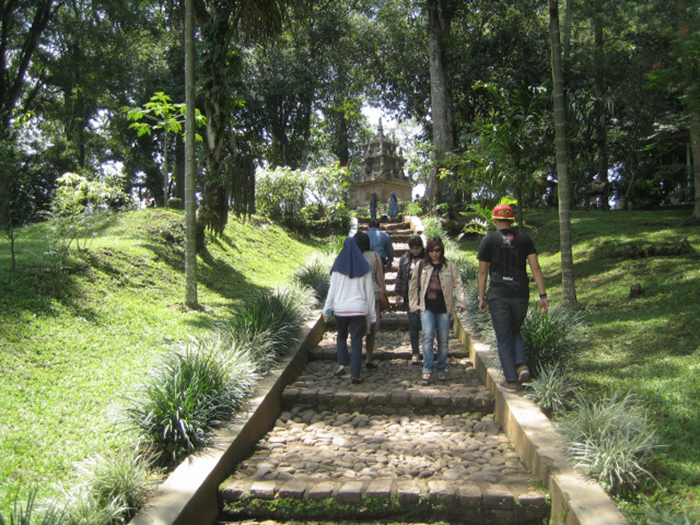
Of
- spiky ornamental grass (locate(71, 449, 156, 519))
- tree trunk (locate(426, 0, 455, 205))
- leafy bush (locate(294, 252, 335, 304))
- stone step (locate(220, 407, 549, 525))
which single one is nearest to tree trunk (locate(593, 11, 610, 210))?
tree trunk (locate(426, 0, 455, 205))

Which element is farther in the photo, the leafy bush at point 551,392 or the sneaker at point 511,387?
the sneaker at point 511,387

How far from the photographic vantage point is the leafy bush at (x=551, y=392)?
4.90m

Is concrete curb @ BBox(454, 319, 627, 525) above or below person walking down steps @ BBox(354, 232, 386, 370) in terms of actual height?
below

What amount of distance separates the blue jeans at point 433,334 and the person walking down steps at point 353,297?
584 mm

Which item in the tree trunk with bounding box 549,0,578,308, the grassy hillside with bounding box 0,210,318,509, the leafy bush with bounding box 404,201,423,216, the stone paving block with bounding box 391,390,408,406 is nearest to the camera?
the grassy hillside with bounding box 0,210,318,509

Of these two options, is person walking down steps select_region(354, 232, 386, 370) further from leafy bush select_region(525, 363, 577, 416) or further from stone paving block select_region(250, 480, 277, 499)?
stone paving block select_region(250, 480, 277, 499)

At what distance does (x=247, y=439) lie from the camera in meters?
4.89

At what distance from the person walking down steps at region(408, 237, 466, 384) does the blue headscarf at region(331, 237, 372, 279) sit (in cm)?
65

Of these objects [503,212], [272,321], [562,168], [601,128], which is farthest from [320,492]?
[601,128]

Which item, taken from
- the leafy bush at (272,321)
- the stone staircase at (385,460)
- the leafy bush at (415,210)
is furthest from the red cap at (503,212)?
the leafy bush at (415,210)

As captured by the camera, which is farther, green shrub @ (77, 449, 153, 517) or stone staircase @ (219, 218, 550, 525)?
stone staircase @ (219, 218, 550, 525)

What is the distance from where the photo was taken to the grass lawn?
3.72 metres

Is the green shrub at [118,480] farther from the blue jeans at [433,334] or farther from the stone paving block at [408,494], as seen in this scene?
the blue jeans at [433,334]

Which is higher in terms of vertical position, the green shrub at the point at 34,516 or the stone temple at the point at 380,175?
the stone temple at the point at 380,175
